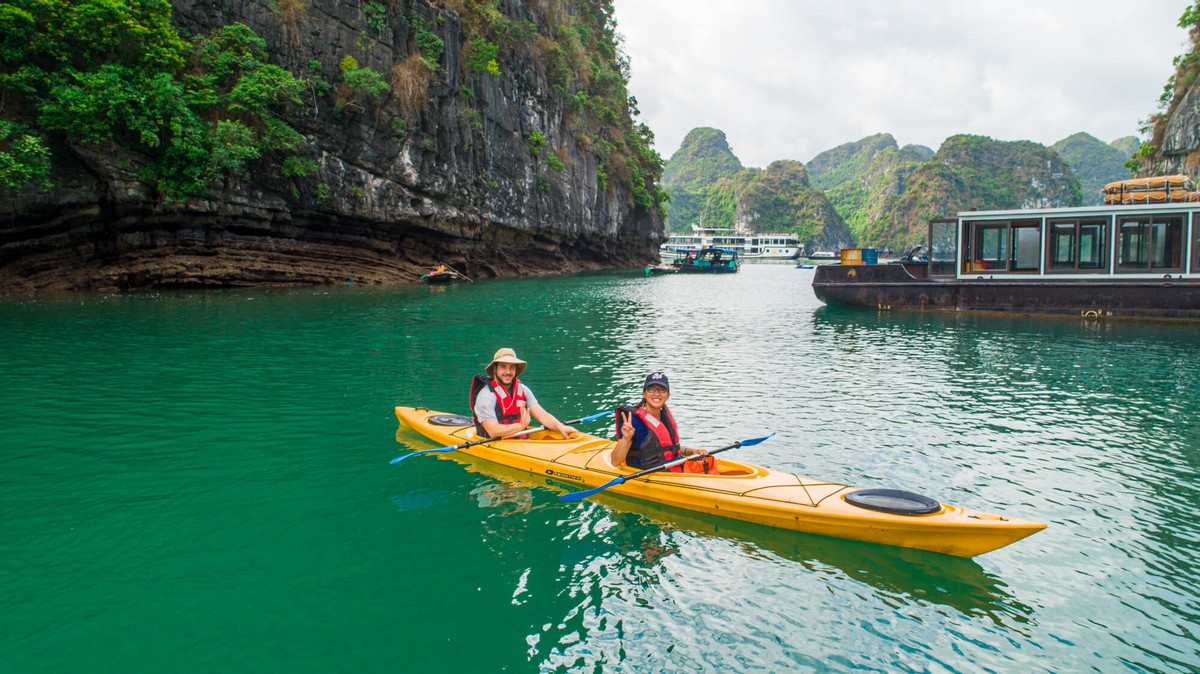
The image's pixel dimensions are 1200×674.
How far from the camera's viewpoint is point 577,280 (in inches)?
1676

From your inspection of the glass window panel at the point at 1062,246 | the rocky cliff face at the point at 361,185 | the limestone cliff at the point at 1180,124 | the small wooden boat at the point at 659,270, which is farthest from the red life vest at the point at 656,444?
the small wooden boat at the point at 659,270

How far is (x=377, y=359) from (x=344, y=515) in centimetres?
822

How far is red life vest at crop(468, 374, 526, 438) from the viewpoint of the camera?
Answer: 8.56 m

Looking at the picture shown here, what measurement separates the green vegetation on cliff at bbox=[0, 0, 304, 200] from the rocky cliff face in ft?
2.60

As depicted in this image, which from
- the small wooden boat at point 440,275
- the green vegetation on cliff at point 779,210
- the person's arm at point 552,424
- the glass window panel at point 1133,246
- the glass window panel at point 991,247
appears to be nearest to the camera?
the person's arm at point 552,424

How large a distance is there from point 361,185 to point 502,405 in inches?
1022

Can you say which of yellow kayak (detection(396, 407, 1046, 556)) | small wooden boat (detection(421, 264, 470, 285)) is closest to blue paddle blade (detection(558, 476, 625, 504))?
yellow kayak (detection(396, 407, 1046, 556))

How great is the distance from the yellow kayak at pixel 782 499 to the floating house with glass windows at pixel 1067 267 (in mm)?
18115

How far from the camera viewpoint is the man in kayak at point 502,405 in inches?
332

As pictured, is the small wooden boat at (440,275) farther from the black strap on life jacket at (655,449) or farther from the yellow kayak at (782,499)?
the black strap on life jacket at (655,449)

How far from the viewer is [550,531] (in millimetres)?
6668

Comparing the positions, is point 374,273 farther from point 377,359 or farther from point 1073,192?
point 1073,192

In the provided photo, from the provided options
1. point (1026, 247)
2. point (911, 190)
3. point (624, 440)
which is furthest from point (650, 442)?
point (911, 190)

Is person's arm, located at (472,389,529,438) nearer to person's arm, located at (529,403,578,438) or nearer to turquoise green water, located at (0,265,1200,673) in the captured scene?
person's arm, located at (529,403,578,438)
